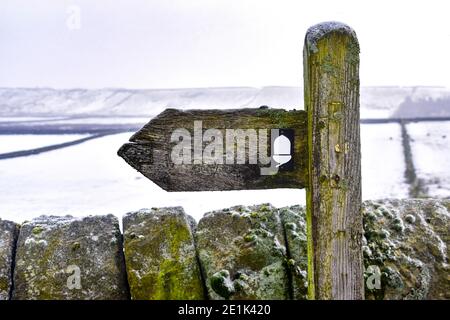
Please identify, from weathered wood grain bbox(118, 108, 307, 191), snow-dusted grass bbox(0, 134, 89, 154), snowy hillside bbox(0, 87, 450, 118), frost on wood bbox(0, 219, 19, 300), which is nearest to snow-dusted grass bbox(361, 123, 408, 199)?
snowy hillside bbox(0, 87, 450, 118)

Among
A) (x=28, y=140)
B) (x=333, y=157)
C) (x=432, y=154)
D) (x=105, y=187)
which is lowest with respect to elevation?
(x=105, y=187)

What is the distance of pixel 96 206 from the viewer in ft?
17.0

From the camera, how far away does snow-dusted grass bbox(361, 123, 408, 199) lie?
6.25 meters

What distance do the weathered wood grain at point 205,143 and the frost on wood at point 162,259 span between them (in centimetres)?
43

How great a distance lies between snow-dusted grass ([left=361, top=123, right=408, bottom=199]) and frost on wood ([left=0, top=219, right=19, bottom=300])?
4543 millimetres

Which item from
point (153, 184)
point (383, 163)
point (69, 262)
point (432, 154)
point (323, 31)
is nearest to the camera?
point (323, 31)

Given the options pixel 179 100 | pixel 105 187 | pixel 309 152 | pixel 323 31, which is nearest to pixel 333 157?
pixel 309 152

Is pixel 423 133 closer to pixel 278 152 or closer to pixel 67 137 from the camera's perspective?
pixel 67 137

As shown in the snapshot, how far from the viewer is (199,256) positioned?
6.97 ft

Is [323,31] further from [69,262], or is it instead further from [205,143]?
[69,262]

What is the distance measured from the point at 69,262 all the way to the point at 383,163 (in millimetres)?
7144

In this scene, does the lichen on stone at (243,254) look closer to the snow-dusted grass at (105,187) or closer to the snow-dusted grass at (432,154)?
the snow-dusted grass at (105,187)

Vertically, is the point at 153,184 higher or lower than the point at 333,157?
lower
